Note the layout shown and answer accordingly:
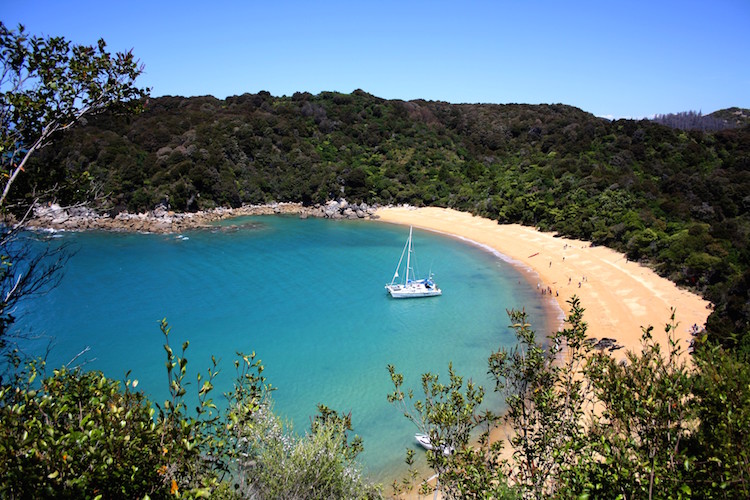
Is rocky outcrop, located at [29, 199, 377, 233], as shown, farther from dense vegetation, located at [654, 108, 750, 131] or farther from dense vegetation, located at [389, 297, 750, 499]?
dense vegetation, located at [654, 108, 750, 131]

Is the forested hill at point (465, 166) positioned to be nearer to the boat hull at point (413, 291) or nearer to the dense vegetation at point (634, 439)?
the dense vegetation at point (634, 439)

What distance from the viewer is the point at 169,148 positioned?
7138 centimetres

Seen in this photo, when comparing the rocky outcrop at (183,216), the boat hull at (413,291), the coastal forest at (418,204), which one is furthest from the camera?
the rocky outcrop at (183,216)

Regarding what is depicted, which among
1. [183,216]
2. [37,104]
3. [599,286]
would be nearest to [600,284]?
[599,286]

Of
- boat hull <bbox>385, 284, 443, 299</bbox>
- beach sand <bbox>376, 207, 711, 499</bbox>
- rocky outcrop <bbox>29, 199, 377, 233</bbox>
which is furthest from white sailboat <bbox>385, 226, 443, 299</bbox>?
rocky outcrop <bbox>29, 199, 377, 233</bbox>

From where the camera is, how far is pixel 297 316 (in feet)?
106

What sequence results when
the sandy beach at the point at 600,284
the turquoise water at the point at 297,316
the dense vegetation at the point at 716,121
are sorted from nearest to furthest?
the turquoise water at the point at 297,316 < the sandy beach at the point at 600,284 < the dense vegetation at the point at 716,121

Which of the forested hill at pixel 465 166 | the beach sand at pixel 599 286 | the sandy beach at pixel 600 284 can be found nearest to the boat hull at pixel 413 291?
the sandy beach at pixel 600 284

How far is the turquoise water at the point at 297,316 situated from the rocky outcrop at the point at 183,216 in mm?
5534

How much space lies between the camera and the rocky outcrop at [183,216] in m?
58.4

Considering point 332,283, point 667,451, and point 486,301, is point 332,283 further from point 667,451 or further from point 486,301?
point 667,451

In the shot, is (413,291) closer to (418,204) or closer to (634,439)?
(634,439)

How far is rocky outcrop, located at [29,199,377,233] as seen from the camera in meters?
58.4

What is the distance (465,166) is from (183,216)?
1966 inches
